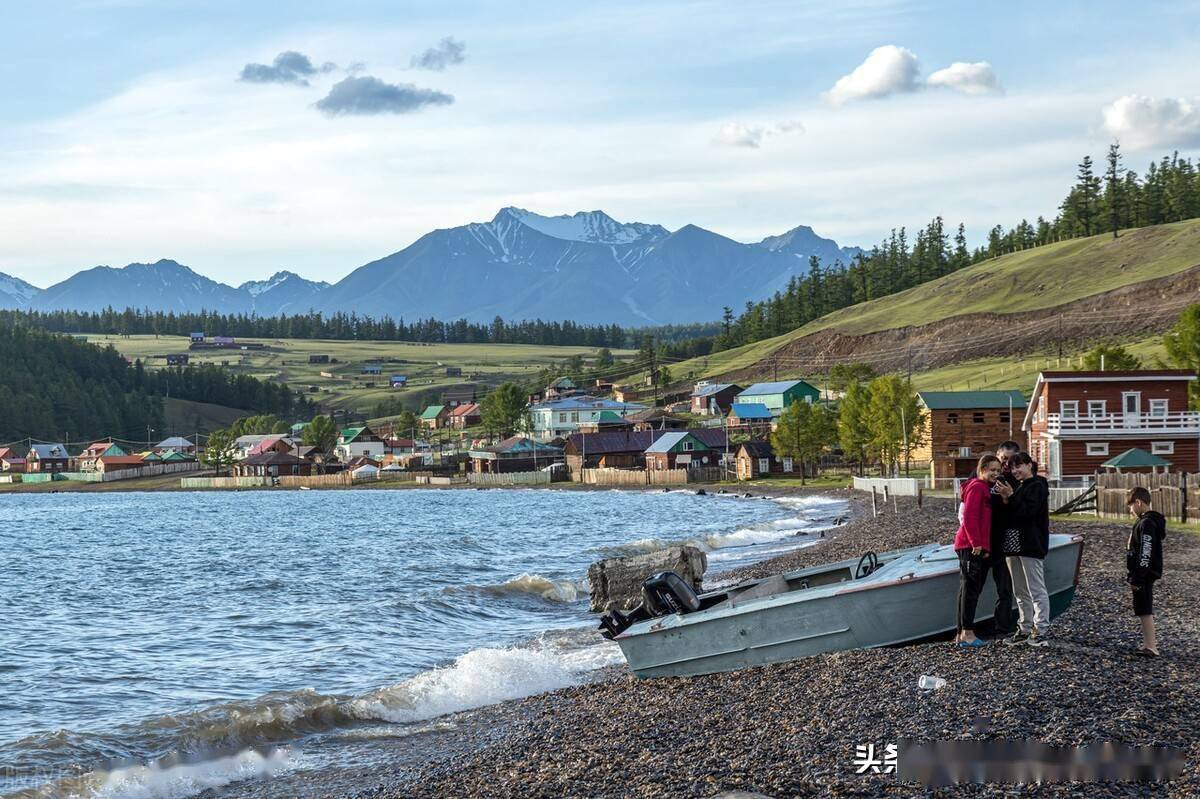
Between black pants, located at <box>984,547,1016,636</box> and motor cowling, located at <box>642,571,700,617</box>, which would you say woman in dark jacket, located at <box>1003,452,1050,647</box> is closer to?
black pants, located at <box>984,547,1016,636</box>

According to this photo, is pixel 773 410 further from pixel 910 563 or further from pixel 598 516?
pixel 910 563

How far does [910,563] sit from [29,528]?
9006 cm

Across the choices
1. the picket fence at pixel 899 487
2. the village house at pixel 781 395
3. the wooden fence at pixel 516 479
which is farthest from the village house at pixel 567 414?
the picket fence at pixel 899 487

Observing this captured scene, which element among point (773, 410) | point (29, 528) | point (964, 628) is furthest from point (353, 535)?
point (773, 410)

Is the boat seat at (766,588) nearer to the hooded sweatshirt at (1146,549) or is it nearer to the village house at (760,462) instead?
the hooded sweatshirt at (1146,549)

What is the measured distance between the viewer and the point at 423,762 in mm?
16938

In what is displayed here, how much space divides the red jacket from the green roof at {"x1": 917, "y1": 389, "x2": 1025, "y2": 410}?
76420 millimetres

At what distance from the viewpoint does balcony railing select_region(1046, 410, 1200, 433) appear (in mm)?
63812

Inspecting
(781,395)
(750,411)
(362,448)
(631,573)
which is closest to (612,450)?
(750,411)

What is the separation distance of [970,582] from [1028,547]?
1028 millimetres

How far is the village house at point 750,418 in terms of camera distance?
15175 cm

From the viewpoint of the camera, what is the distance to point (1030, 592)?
16.8m

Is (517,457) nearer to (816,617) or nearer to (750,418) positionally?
(750,418)

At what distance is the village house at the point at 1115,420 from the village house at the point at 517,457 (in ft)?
316
